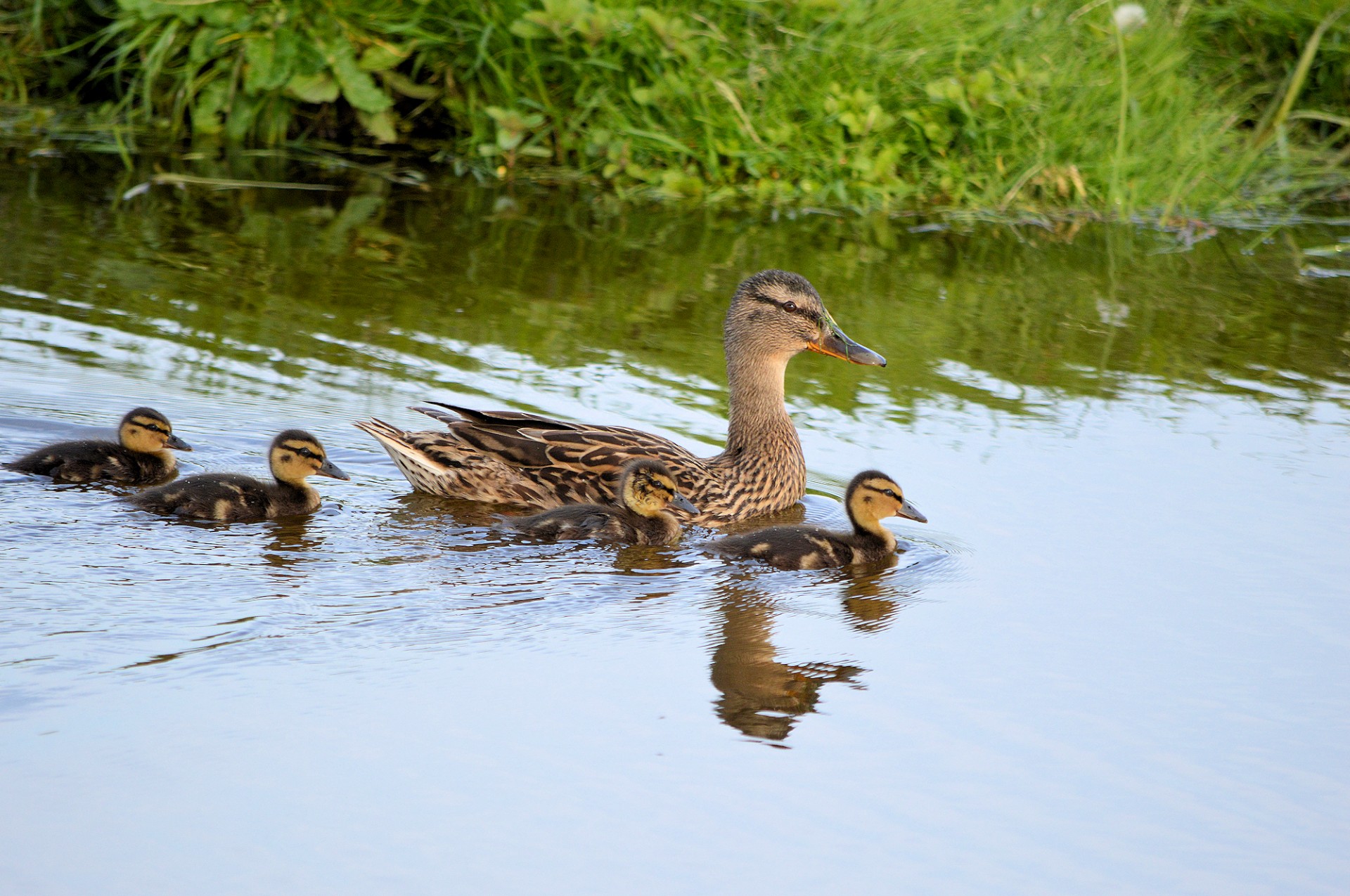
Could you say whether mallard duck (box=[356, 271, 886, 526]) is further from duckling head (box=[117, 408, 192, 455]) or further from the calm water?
duckling head (box=[117, 408, 192, 455])

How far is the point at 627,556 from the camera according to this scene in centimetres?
486

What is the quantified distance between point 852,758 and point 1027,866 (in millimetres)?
483

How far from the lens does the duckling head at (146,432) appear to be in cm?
514

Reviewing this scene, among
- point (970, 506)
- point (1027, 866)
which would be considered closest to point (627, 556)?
point (970, 506)

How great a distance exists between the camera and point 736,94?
29.7ft

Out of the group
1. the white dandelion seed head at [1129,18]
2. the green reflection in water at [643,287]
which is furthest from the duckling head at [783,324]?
the white dandelion seed head at [1129,18]

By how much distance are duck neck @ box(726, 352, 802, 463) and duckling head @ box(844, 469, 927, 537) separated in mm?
703

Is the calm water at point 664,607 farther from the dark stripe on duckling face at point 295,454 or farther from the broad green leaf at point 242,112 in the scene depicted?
the broad green leaf at point 242,112

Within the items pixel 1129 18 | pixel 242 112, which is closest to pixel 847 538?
pixel 1129 18

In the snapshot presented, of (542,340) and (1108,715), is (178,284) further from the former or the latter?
(1108,715)

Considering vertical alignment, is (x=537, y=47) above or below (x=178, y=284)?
above

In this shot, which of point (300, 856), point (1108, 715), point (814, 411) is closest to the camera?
point (300, 856)

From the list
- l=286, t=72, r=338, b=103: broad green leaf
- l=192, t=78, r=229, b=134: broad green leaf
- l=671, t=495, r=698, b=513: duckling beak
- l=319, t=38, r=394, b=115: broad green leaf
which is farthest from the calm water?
l=192, t=78, r=229, b=134: broad green leaf

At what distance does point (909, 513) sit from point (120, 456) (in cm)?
247
